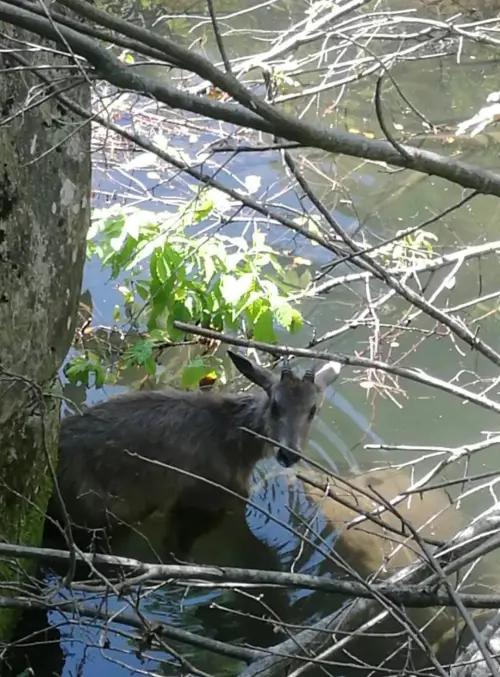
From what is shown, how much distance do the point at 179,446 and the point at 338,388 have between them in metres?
1.74

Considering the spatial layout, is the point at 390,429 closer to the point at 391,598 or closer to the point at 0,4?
the point at 391,598

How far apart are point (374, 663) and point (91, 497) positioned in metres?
1.94

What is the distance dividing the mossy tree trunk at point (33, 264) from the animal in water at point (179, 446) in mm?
847

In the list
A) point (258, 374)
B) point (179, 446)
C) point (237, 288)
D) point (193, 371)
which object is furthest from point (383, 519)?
point (237, 288)

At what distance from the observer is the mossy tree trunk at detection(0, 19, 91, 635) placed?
156 inches

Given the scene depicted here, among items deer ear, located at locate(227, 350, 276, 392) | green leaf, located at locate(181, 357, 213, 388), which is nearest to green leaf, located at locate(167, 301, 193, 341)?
green leaf, located at locate(181, 357, 213, 388)

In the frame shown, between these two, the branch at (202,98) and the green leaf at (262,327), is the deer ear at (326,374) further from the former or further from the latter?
the branch at (202,98)

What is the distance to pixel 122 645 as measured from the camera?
15.8ft

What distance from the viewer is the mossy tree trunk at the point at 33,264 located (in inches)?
156

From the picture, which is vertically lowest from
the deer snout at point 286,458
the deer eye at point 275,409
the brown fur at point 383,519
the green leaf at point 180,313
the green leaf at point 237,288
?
the brown fur at point 383,519

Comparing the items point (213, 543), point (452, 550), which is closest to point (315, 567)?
point (213, 543)

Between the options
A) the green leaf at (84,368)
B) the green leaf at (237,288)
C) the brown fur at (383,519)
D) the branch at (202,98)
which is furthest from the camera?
the green leaf at (84,368)

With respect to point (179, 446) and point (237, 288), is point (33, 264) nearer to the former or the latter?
point (237, 288)

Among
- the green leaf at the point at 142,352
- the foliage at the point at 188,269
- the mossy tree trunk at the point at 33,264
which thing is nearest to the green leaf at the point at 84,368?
the foliage at the point at 188,269
